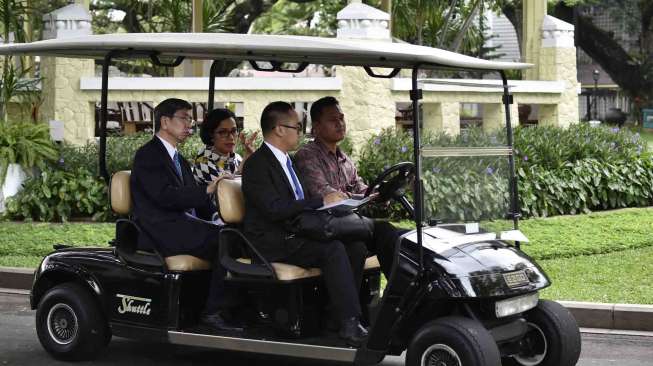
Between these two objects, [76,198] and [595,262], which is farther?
[76,198]

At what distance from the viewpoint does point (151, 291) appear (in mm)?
6926

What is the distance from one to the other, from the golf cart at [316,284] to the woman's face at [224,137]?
0.55 m

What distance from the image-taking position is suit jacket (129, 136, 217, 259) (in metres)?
6.96

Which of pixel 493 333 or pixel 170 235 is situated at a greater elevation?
pixel 170 235

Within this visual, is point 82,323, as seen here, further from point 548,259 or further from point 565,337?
point 548,259

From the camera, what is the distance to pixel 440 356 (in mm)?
6020

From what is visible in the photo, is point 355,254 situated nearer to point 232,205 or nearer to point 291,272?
point 291,272

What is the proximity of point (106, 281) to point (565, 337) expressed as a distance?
2527 mm

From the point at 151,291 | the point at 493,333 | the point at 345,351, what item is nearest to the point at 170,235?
the point at 151,291

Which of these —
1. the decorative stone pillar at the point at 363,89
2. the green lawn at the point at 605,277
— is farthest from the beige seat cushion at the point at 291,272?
the decorative stone pillar at the point at 363,89

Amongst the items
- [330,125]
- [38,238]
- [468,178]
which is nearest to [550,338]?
[468,178]

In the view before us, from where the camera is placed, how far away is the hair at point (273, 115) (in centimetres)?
678

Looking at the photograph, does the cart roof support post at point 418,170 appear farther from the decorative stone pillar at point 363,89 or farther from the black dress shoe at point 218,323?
the decorative stone pillar at point 363,89

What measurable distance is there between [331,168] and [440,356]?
1.44 m
